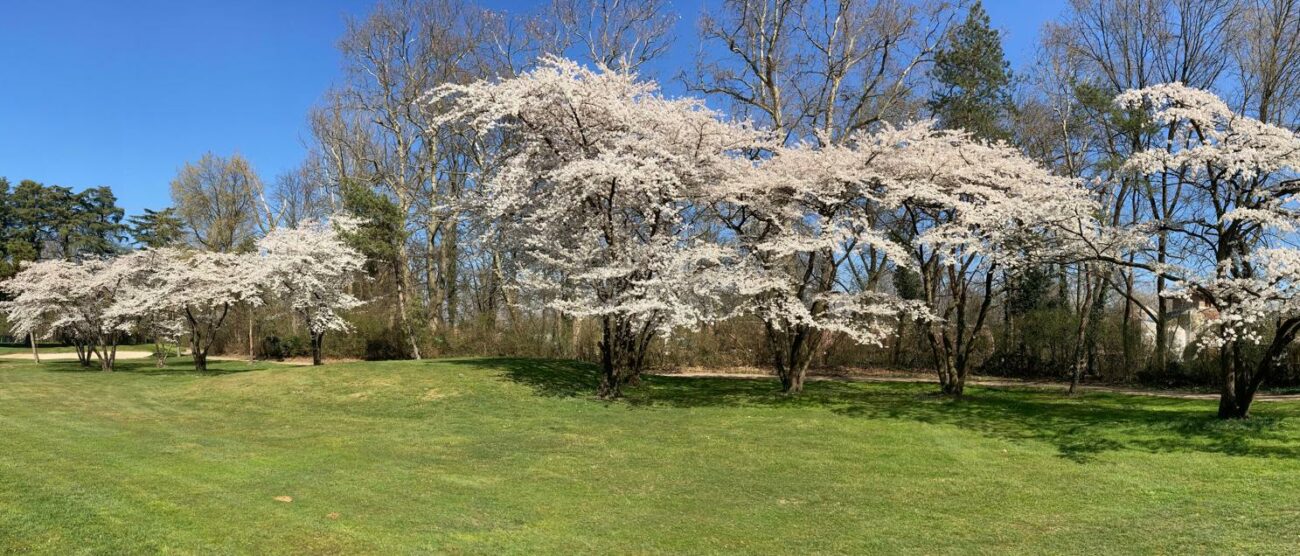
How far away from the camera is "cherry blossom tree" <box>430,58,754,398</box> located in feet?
42.3

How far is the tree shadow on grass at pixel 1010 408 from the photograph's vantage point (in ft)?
30.0

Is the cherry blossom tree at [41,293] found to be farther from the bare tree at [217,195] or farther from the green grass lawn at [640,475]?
the bare tree at [217,195]

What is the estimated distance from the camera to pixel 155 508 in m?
4.99

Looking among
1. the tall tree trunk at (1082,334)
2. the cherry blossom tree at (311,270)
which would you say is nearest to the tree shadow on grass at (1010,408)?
the tall tree trunk at (1082,334)

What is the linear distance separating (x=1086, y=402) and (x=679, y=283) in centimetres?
859

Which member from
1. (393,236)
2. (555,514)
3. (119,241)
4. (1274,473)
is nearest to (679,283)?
(555,514)

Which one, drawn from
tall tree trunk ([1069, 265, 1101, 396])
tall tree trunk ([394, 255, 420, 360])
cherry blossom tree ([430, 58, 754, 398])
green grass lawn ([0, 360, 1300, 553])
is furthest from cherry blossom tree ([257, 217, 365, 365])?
tall tree trunk ([1069, 265, 1101, 396])

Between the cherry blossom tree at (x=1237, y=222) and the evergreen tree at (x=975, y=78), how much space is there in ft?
32.0

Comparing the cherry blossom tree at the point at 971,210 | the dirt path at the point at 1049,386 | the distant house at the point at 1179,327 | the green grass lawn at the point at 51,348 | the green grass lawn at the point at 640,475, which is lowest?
the green grass lawn at the point at 51,348

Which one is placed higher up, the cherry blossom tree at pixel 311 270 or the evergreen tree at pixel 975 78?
the evergreen tree at pixel 975 78

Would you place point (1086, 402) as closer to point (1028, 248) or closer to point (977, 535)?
point (1028, 248)

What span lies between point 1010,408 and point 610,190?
8.35m

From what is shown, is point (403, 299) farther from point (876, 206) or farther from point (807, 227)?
point (876, 206)

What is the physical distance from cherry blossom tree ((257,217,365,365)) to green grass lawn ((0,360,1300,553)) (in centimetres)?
552
